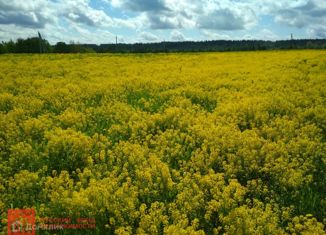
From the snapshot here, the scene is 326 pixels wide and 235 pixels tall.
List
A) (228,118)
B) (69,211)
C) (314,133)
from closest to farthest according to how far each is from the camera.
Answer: (69,211) < (314,133) < (228,118)

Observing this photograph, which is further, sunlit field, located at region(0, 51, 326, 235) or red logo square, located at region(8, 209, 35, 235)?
sunlit field, located at region(0, 51, 326, 235)

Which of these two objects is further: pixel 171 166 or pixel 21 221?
pixel 171 166

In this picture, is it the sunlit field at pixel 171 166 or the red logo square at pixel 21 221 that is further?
the sunlit field at pixel 171 166

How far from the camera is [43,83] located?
17984 mm

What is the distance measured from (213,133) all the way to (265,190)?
111 inches

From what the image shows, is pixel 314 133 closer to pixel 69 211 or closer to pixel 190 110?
pixel 190 110

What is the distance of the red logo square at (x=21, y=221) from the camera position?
17.3 feet

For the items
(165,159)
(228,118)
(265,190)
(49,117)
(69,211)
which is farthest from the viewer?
(49,117)

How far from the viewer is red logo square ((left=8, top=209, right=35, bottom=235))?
5.26 metres

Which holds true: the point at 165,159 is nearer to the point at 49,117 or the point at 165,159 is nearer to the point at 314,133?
the point at 314,133

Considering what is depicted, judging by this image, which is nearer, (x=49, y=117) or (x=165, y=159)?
(x=165, y=159)

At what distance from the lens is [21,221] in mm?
5352

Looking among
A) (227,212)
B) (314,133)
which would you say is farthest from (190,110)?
(227,212)

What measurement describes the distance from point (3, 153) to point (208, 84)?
1092 cm
